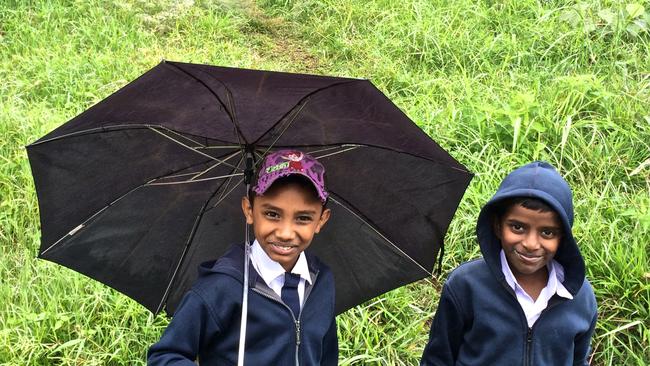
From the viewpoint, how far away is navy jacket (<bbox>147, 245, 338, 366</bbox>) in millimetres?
2014

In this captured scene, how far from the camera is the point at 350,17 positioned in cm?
687

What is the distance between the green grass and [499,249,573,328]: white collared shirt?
56.9 inches

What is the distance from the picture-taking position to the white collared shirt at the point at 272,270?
214 centimetres

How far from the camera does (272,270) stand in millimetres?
2146

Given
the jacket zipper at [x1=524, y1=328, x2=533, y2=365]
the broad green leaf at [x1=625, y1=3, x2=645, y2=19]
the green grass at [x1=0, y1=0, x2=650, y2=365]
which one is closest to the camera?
the jacket zipper at [x1=524, y1=328, x2=533, y2=365]

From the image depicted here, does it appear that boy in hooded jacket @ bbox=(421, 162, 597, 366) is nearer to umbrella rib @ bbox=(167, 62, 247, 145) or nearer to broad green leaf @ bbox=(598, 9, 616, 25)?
umbrella rib @ bbox=(167, 62, 247, 145)

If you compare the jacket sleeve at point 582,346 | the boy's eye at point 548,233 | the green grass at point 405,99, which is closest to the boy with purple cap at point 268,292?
the boy's eye at point 548,233

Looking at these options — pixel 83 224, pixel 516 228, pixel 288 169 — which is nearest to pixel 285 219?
pixel 288 169

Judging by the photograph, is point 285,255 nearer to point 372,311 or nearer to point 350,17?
point 372,311

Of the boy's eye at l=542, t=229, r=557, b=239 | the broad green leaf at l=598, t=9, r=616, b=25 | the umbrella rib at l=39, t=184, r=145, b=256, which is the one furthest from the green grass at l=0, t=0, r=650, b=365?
the boy's eye at l=542, t=229, r=557, b=239

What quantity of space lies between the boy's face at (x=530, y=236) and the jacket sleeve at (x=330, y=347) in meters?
0.62

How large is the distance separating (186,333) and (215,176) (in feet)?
1.84

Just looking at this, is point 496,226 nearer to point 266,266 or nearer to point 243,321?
point 266,266

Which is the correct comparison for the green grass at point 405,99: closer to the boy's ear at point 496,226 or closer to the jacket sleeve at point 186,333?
the boy's ear at point 496,226
